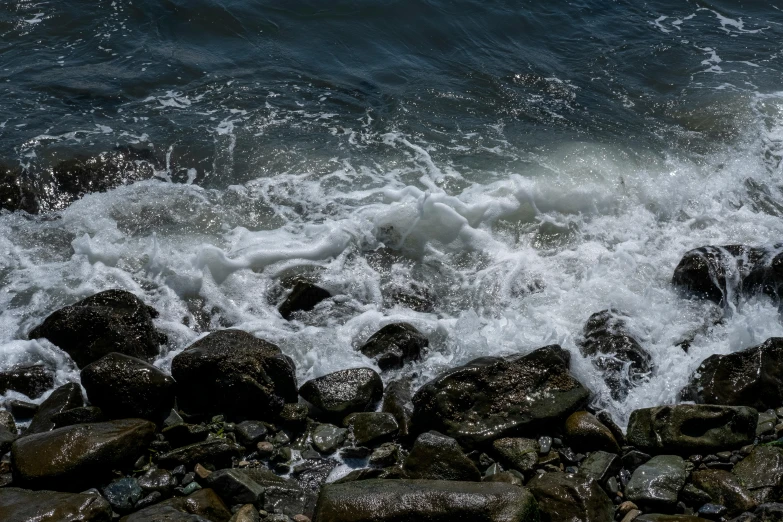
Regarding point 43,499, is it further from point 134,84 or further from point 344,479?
point 134,84

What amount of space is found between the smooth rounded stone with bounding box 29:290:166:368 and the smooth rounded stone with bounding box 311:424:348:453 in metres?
1.85

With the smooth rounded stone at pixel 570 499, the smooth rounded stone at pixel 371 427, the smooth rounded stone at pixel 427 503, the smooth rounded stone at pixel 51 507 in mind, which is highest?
the smooth rounded stone at pixel 427 503

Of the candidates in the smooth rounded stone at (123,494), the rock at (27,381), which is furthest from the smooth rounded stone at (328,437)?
the rock at (27,381)

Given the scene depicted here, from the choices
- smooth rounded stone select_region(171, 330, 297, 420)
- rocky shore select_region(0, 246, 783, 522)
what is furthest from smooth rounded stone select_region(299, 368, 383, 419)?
smooth rounded stone select_region(171, 330, 297, 420)

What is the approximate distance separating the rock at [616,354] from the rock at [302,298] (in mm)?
2592

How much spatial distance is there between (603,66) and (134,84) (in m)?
8.04

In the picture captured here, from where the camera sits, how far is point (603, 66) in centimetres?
1306

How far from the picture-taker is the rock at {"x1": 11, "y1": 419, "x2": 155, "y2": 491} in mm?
4734

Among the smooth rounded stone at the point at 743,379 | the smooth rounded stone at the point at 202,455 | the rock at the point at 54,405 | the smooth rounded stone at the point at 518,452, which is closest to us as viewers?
the smooth rounded stone at the point at 202,455

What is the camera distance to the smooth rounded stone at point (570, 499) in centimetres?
457

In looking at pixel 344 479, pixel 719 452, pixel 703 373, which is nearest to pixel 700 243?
pixel 703 373

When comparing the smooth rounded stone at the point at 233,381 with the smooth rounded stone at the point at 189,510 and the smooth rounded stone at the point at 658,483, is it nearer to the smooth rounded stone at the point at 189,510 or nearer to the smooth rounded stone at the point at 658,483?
the smooth rounded stone at the point at 189,510

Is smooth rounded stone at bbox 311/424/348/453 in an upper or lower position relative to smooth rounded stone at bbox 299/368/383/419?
lower

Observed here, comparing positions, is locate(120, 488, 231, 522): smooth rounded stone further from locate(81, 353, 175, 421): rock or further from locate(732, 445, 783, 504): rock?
locate(732, 445, 783, 504): rock
